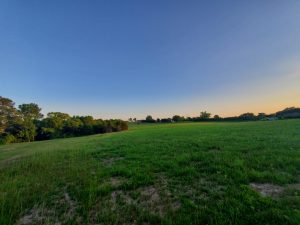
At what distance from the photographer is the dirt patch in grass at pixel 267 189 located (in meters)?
3.90

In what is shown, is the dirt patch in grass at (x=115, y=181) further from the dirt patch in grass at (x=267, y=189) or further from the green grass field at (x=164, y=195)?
the dirt patch in grass at (x=267, y=189)

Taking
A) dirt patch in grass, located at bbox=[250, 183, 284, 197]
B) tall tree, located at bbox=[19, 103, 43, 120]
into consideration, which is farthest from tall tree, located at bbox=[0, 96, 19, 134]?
dirt patch in grass, located at bbox=[250, 183, 284, 197]

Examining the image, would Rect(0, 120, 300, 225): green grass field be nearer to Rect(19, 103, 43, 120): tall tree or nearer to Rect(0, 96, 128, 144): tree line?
Rect(0, 96, 128, 144): tree line

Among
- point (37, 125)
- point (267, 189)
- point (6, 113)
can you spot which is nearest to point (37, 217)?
point (267, 189)

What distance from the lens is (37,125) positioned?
204 feet

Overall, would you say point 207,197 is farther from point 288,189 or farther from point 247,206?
point 288,189

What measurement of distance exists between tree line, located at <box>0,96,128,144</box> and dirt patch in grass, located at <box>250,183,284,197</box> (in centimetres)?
5849

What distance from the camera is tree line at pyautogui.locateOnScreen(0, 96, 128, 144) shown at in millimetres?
49009

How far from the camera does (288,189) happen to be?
402 centimetres

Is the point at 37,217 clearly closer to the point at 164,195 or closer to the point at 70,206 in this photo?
the point at 70,206

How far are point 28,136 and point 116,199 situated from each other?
63.1 meters

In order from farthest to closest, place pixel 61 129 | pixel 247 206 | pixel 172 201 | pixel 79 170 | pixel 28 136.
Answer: pixel 61 129 → pixel 28 136 → pixel 79 170 → pixel 172 201 → pixel 247 206

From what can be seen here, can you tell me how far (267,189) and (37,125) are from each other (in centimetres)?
7303

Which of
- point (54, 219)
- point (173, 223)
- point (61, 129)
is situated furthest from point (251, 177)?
point (61, 129)
